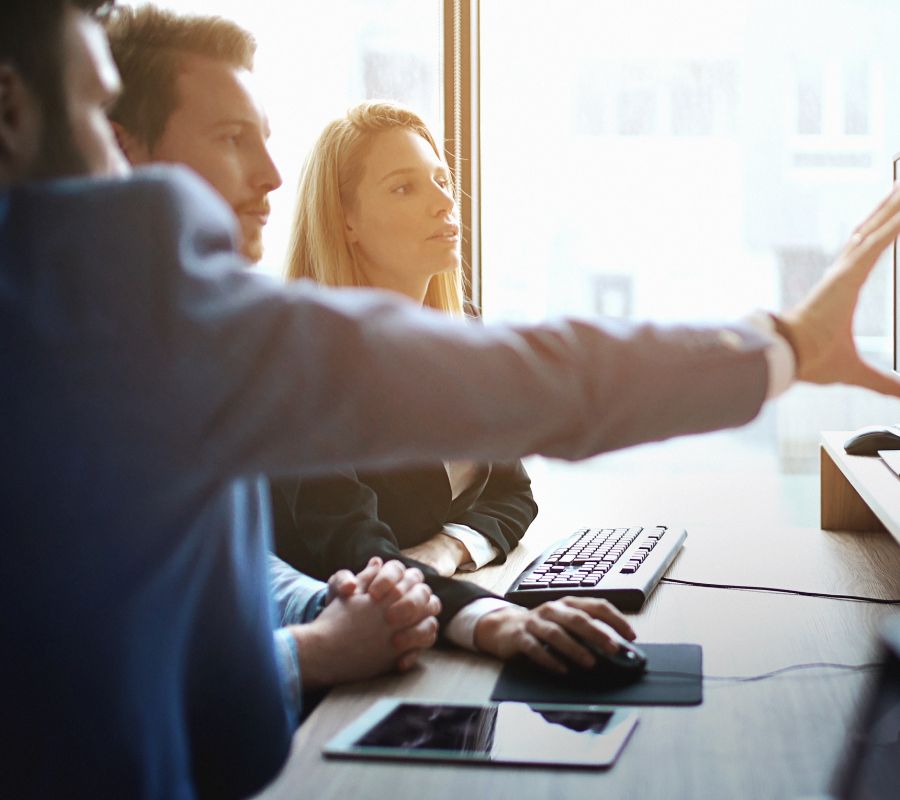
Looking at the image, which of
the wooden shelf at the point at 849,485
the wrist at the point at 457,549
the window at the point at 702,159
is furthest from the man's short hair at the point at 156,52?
the window at the point at 702,159

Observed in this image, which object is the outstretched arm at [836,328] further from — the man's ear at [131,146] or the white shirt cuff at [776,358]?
the man's ear at [131,146]

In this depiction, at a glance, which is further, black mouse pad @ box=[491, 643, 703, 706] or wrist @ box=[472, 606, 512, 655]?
wrist @ box=[472, 606, 512, 655]

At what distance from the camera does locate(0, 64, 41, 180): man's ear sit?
22.3 inches

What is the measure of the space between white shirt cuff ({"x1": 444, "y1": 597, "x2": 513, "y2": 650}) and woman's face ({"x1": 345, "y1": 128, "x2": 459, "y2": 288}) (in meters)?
0.84

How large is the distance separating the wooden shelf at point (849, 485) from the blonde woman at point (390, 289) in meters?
0.54

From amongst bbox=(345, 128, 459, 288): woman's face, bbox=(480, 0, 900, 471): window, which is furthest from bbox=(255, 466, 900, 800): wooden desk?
bbox=(480, 0, 900, 471): window

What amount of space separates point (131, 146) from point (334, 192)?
83cm

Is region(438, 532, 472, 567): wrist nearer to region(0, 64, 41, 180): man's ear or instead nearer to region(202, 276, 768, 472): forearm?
region(202, 276, 768, 472): forearm

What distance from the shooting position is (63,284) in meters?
0.52

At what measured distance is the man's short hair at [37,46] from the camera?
1.86ft

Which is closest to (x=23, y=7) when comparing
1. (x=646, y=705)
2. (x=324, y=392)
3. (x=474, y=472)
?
(x=324, y=392)

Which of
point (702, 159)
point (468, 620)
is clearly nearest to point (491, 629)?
point (468, 620)

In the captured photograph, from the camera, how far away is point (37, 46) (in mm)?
575

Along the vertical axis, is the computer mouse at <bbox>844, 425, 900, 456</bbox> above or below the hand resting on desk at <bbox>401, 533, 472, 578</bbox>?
above
